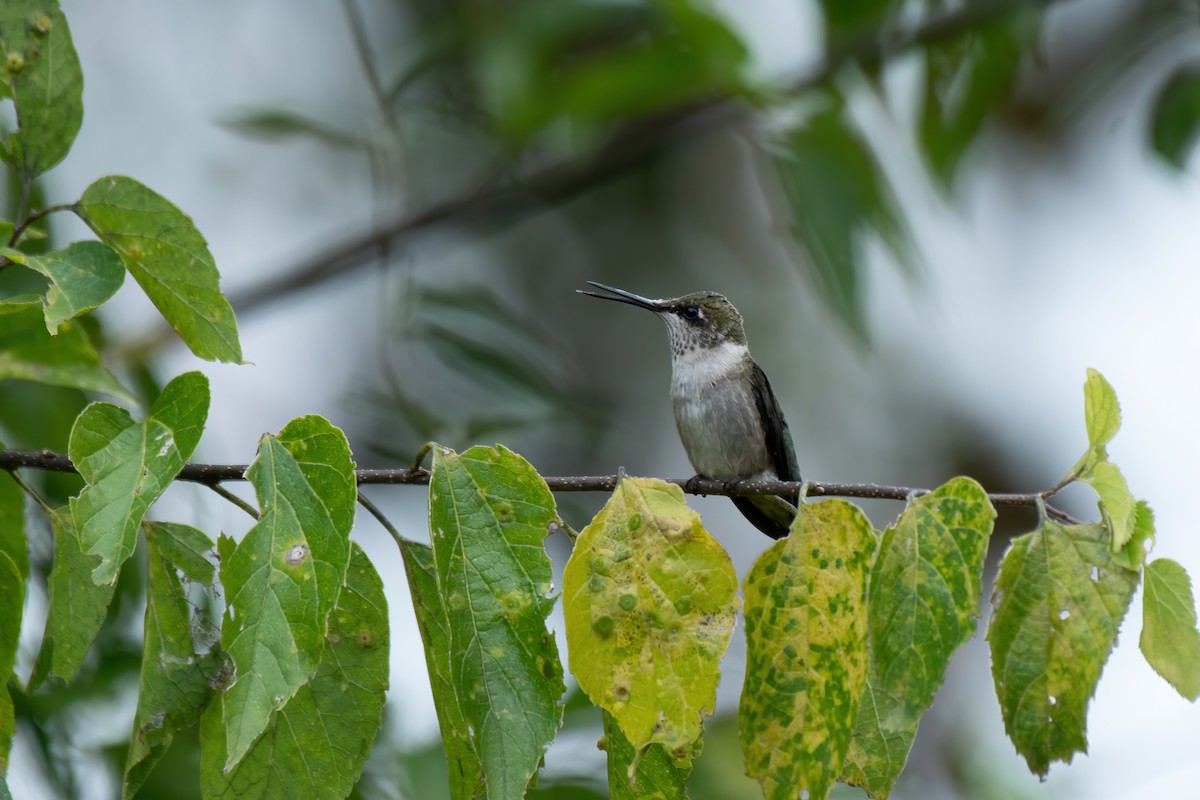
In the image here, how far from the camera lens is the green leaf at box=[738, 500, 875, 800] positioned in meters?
2.56

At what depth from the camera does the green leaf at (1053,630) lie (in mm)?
2686

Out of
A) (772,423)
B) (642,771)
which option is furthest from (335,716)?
(772,423)

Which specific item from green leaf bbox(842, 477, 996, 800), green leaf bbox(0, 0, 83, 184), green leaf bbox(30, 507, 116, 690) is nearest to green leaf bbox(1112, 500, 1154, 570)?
green leaf bbox(842, 477, 996, 800)

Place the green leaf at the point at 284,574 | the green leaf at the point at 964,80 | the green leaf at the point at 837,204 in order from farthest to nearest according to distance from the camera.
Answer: the green leaf at the point at 964,80 < the green leaf at the point at 837,204 < the green leaf at the point at 284,574

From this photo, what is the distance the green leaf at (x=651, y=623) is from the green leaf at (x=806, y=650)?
15cm

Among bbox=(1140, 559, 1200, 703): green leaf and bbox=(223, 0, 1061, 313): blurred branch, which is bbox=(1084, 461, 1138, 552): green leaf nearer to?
bbox=(1140, 559, 1200, 703): green leaf

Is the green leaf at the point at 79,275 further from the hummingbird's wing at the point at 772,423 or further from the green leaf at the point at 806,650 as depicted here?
the hummingbird's wing at the point at 772,423

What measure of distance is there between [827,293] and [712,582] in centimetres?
264

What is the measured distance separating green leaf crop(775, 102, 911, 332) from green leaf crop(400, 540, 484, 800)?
2.50 m

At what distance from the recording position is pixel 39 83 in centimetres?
282

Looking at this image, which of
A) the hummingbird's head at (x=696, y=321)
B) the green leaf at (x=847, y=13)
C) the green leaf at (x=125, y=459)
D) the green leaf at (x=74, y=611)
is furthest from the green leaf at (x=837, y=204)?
the green leaf at (x=74, y=611)

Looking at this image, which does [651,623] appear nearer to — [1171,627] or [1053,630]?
[1053,630]

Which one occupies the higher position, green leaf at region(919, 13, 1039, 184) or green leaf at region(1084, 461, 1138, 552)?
green leaf at region(919, 13, 1039, 184)

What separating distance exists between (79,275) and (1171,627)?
2.54m
